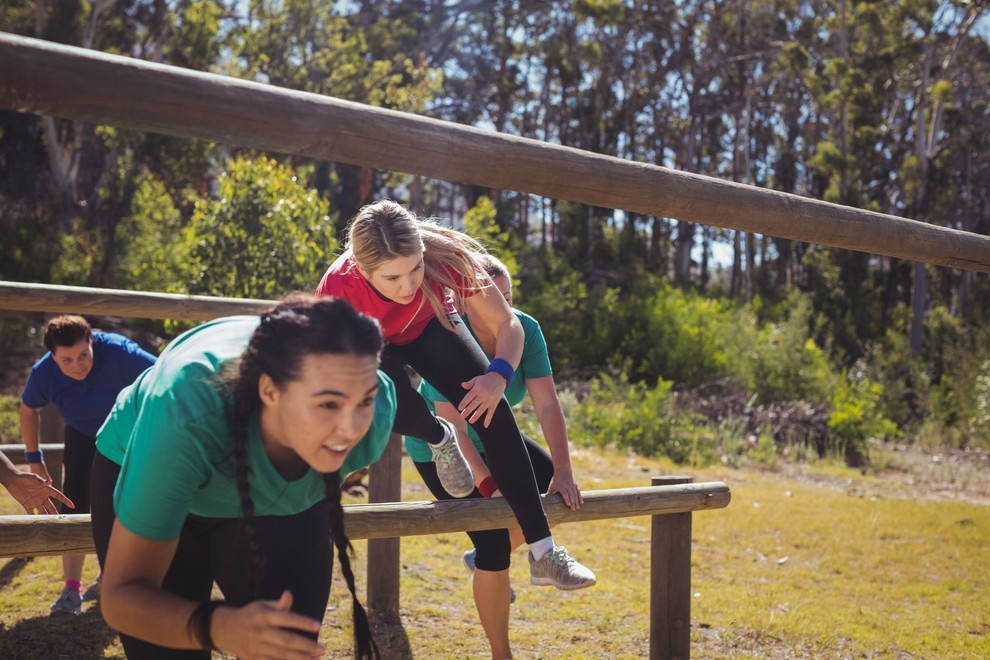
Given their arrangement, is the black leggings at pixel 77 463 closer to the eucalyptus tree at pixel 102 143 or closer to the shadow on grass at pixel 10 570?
the shadow on grass at pixel 10 570

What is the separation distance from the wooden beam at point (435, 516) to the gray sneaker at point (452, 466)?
0.17m

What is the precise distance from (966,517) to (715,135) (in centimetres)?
2642

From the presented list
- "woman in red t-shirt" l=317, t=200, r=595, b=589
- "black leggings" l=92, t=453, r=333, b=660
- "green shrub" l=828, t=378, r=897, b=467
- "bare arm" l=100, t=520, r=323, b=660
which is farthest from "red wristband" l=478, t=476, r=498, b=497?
"green shrub" l=828, t=378, r=897, b=467

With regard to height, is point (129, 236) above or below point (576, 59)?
below

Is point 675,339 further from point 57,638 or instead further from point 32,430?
point 57,638

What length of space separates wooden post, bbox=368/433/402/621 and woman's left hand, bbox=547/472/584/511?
1.54m

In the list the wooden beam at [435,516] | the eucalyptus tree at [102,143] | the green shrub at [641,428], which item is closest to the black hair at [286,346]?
the wooden beam at [435,516]

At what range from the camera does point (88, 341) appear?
13.9ft

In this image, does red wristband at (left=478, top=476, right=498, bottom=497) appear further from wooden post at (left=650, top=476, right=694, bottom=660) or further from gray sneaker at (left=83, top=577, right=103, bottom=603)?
gray sneaker at (left=83, top=577, right=103, bottom=603)

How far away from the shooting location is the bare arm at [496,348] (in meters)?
2.92

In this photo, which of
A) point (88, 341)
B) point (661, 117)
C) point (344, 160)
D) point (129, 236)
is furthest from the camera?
point (661, 117)

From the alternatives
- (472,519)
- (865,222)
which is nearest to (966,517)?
(865,222)

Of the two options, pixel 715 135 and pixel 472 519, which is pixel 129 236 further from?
pixel 715 135

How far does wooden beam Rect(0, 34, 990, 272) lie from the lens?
5.43ft
